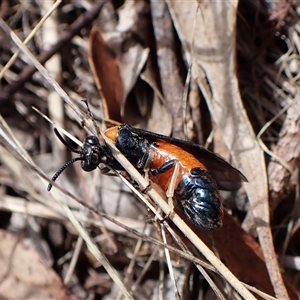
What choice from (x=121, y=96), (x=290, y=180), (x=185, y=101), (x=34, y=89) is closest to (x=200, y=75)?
(x=185, y=101)

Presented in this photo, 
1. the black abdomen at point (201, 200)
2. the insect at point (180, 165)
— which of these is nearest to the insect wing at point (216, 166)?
the insect at point (180, 165)

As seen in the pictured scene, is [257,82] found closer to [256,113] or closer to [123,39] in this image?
[256,113]

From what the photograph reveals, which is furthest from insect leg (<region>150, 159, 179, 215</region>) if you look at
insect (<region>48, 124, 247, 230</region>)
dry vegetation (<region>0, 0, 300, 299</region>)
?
dry vegetation (<region>0, 0, 300, 299</region>)

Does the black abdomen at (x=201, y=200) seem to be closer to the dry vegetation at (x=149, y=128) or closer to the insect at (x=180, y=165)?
the insect at (x=180, y=165)

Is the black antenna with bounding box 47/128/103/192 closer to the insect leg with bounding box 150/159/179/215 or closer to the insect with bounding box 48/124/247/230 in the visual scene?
the insect with bounding box 48/124/247/230

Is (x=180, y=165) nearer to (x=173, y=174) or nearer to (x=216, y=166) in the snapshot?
A: (x=173, y=174)

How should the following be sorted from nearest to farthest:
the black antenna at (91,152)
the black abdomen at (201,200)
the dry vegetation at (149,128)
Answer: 1. the black abdomen at (201,200)
2. the black antenna at (91,152)
3. the dry vegetation at (149,128)

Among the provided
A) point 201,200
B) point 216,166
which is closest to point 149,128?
point 216,166
